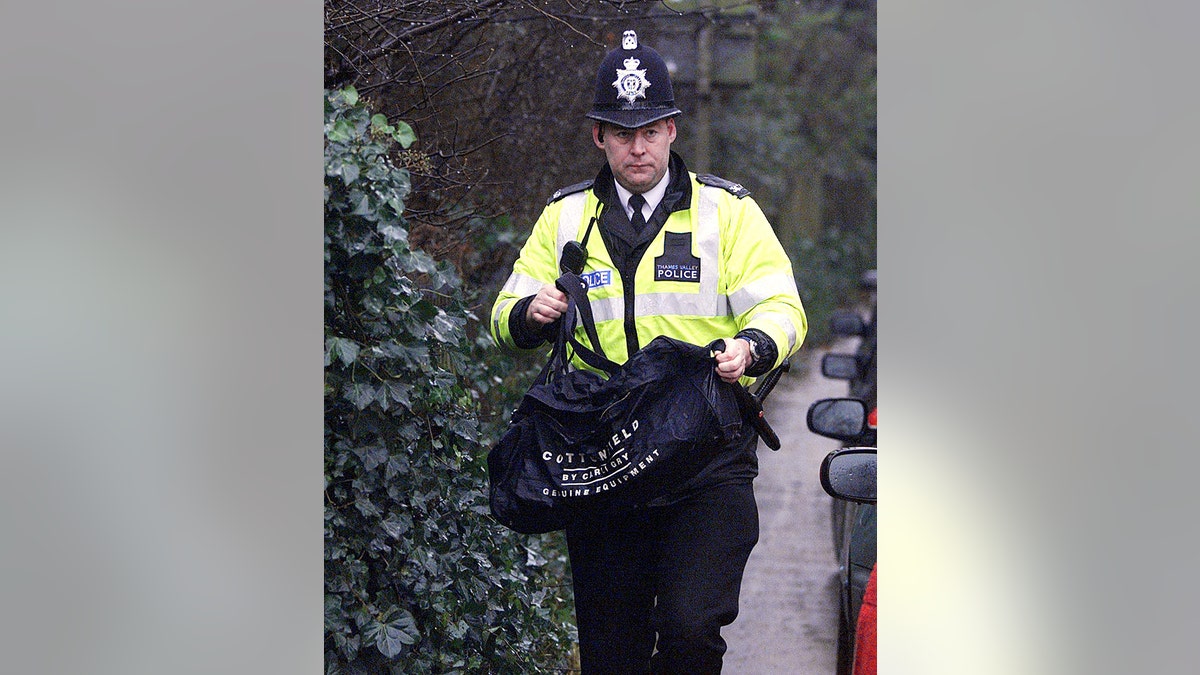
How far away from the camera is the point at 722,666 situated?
169 inches

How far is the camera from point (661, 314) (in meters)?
4.30

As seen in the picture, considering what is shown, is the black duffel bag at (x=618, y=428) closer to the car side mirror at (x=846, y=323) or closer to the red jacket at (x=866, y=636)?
the car side mirror at (x=846, y=323)

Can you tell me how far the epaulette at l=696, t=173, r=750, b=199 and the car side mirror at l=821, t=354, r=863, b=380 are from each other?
55cm

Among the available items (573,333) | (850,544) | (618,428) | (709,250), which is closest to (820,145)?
(709,250)

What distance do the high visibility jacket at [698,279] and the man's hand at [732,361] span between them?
7 cm

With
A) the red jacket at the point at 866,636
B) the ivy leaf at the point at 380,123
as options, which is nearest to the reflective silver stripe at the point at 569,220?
the ivy leaf at the point at 380,123

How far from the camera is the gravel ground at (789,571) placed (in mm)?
4309

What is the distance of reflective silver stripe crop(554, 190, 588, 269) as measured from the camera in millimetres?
4418
